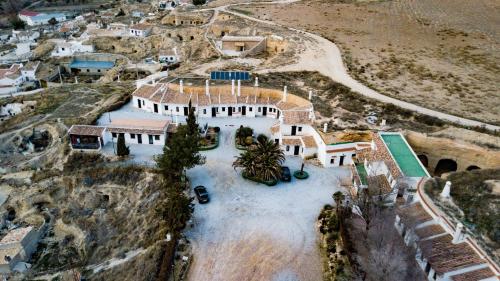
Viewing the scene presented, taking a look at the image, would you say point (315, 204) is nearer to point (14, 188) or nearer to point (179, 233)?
point (179, 233)


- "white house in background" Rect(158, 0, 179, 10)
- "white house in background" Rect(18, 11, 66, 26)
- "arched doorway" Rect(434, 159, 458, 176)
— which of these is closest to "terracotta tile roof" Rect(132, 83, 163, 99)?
"arched doorway" Rect(434, 159, 458, 176)

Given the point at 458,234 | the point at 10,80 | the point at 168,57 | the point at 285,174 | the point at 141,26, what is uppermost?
the point at 141,26

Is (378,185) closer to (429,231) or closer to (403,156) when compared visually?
(403,156)

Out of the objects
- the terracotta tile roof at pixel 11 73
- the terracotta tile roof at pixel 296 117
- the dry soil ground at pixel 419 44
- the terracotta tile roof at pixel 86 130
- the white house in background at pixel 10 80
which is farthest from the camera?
the terracotta tile roof at pixel 11 73

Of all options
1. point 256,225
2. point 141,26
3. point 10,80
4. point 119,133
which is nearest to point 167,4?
point 141,26

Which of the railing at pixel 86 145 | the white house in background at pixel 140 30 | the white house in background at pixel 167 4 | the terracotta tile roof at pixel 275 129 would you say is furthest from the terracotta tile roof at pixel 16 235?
the white house in background at pixel 167 4

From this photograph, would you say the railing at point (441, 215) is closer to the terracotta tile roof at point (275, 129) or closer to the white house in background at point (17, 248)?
the terracotta tile roof at point (275, 129)
